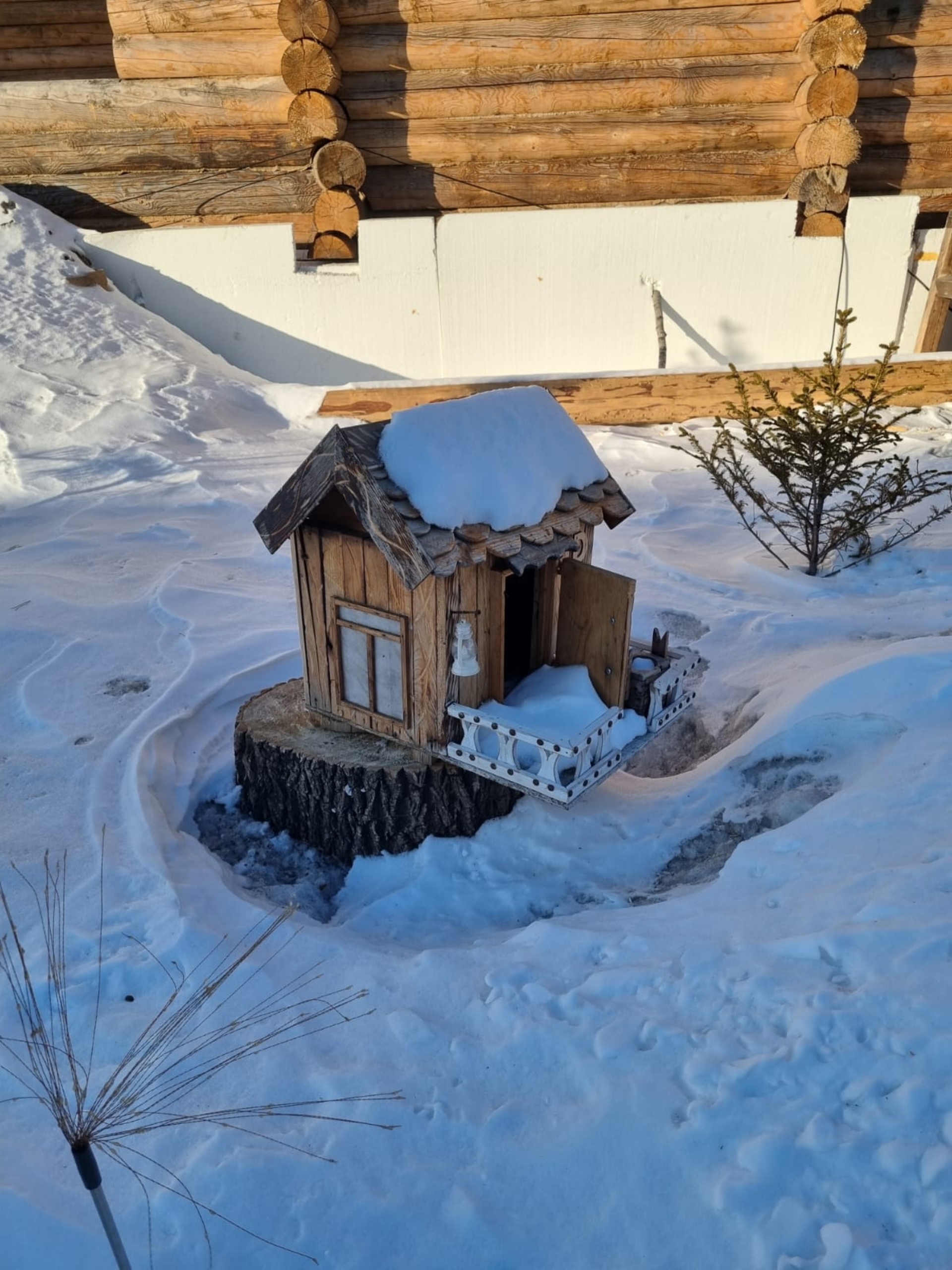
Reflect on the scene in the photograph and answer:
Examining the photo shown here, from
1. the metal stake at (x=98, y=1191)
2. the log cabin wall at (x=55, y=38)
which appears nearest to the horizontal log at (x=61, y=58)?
the log cabin wall at (x=55, y=38)

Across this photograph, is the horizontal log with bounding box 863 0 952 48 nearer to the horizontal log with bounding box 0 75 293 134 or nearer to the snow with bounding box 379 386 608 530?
the horizontal log with bounding box 0 75 293 134

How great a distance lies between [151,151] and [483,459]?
9.35m

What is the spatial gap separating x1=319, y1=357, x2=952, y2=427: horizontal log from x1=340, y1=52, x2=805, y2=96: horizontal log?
3427 mm

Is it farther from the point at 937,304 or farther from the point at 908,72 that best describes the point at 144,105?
the point at 937,304

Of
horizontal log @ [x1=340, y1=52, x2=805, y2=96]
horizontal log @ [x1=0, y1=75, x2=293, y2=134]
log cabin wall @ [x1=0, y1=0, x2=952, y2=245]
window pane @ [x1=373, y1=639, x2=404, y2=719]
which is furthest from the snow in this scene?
horizontal log @ [x1=0, y1=75, x2=293, y2=134]

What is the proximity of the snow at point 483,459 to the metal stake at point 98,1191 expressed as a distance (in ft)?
7.79

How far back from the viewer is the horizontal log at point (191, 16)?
34.2 feet

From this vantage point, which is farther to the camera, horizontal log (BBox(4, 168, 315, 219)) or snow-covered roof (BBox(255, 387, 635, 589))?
horizontal log (BBox(4, 168, 315, 219))

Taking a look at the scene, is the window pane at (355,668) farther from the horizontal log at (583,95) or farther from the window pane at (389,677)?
the horizontal log at (583,95)

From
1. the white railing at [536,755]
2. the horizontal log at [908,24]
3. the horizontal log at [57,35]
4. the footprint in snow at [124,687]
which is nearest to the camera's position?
the white railing at [536,755]

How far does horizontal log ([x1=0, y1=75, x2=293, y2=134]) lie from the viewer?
10.7 metres

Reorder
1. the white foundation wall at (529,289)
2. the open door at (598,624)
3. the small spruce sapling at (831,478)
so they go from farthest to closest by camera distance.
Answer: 1. the white foundation wall at (529,289)
2. the small spruce sapling at (831,478)
3. the open door at (598,624)

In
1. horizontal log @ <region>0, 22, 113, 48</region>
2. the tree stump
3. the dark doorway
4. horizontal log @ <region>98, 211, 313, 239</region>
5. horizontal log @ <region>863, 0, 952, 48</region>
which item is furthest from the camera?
horizontal log @ <region>0, 22, 113, 48</region>

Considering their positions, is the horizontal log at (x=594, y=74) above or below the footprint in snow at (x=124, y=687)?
above
